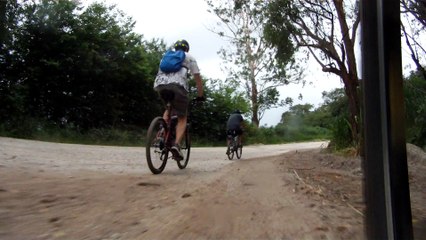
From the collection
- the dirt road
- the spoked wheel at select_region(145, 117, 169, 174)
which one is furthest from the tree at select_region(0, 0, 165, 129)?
the spoked wheel at select_region(145, 117, 169, 174)

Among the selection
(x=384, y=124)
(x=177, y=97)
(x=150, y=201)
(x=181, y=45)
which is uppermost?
(x=181, y=45)

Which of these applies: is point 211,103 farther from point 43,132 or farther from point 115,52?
point 43,132

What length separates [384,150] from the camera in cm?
118

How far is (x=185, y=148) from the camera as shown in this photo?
4.89m

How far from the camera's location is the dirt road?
1971 millimetres

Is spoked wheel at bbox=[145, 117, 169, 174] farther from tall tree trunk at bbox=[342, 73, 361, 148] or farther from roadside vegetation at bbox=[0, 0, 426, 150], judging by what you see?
tall tree trunk at bbox=[342, 73, 361, 148]

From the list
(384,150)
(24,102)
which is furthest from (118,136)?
(384,150)

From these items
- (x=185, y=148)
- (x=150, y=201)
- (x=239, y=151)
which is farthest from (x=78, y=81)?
(x=239, y=151)

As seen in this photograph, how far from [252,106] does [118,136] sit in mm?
1244

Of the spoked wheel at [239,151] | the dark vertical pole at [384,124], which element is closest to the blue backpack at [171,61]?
the dark vertical pole at [384,124]

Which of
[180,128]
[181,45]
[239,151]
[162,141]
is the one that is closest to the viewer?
[181,45]

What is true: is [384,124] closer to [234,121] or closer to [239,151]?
[234,121]

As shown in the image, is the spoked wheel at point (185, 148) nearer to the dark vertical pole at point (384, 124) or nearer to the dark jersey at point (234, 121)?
the dark jersey at point (234, 121)

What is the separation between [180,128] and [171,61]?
836 mm
